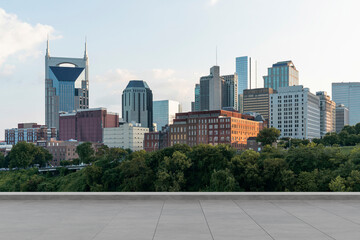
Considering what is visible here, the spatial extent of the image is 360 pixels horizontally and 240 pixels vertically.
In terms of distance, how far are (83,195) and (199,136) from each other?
182m

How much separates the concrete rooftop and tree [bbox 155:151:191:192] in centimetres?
5556

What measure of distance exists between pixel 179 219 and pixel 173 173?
2530 inches

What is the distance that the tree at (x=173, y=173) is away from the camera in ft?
239

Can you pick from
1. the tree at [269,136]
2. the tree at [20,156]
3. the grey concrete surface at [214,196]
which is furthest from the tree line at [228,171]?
the tree at [269,136]

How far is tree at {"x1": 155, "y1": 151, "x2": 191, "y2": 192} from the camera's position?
72.8m

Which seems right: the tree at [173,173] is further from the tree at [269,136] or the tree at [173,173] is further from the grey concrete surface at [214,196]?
the tree at [269,136]

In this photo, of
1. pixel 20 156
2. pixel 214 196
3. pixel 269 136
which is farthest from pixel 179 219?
pixel 20 156

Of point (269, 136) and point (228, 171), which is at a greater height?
point (269, 136)

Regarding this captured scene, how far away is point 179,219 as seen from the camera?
13000 millimetres

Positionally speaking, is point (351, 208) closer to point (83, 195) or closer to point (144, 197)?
point (144, 197)

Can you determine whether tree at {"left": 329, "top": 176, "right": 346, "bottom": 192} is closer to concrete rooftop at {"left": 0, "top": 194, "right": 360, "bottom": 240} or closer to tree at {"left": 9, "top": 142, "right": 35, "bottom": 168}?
concrete rooftop at {"left": 0, "top": 194, "right": 360, "bottom": 240}

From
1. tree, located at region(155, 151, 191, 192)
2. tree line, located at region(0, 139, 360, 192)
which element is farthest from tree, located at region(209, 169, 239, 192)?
tree, located at region(155, 151, 191, 192)

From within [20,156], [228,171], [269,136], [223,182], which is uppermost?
[269,136]

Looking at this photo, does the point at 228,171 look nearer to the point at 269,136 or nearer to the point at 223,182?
the point at 223,182
